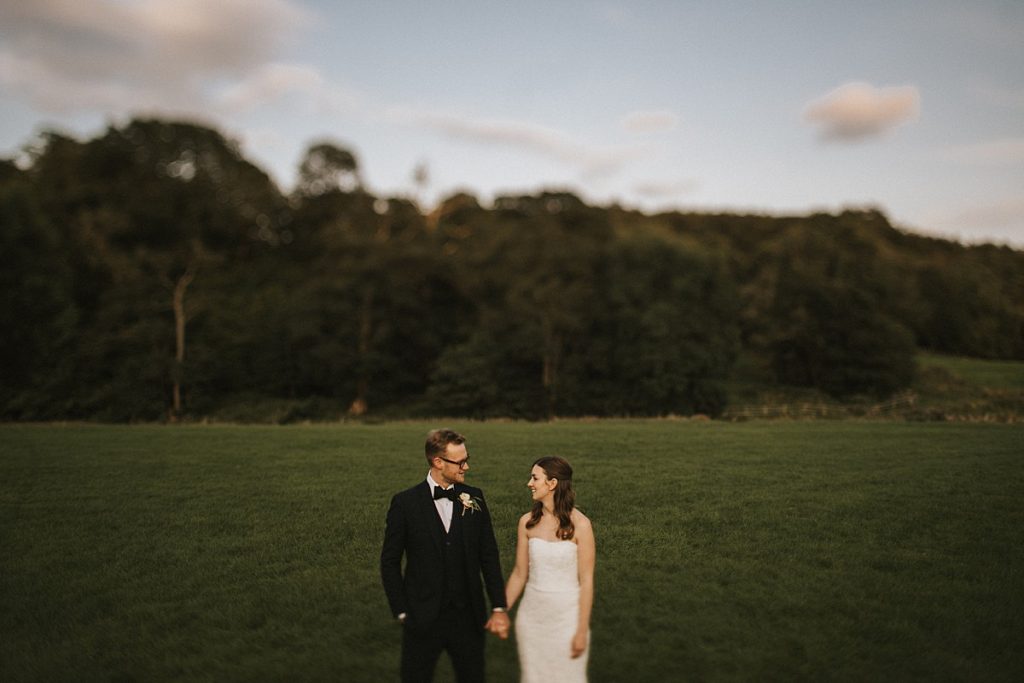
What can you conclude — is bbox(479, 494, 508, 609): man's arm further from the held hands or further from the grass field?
the grass field

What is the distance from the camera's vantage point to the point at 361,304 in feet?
159

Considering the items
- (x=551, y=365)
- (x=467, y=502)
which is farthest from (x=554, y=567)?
(x=551, y=365)

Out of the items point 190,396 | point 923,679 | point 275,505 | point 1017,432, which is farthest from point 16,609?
point 190,396

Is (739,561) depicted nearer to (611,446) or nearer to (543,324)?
(611,446)

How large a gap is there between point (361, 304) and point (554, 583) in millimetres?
45682

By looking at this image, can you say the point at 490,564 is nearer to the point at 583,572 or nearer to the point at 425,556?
the point at 425,556

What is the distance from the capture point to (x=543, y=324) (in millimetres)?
46594

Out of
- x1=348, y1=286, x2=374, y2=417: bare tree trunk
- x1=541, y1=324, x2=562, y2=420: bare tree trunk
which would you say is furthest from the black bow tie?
x1=348, y1=286, x2=374, y2=417: bare tree trunk

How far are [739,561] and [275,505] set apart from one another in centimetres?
908

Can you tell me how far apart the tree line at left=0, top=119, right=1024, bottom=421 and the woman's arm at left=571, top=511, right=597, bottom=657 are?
1539 inches

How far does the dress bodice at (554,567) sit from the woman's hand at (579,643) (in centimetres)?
32

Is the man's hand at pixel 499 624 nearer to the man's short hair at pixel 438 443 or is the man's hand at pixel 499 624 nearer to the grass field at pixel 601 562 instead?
the man's short hair at pixel 438 443

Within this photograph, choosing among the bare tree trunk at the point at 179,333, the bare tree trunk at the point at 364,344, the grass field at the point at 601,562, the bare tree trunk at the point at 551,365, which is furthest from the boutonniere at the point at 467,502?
the bare tree trunk at the point at 364,344

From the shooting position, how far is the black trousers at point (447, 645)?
4.66 m
